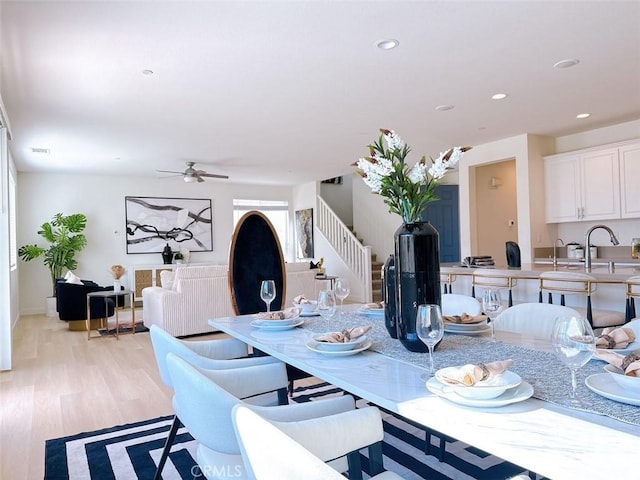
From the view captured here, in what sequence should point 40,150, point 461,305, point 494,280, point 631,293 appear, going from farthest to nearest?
point 40,150
point 494,280
point 631,293
point 461,305

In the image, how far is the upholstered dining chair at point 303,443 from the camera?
2.51 ft

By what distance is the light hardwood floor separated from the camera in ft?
8.52

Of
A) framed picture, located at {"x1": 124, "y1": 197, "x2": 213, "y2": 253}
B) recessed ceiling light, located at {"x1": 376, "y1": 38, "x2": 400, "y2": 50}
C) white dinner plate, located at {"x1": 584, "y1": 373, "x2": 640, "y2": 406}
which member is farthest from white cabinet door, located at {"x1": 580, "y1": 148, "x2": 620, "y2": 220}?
framed picture, located at {"x1": 124, "y1": 197, "x2": 213, "y2": 253}

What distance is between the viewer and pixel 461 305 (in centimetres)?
243

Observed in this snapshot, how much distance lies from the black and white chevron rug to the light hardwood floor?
0.43 ft

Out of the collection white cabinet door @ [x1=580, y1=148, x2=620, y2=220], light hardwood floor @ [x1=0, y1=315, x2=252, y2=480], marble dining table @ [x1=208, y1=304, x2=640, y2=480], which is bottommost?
light hardwood floor @ [x1=0, y1=315, x2=252, y2=480]

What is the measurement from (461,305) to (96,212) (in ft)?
27.2

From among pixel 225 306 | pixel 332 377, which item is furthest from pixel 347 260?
pixel 332 377

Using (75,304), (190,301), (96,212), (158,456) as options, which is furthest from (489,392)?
(96,212)

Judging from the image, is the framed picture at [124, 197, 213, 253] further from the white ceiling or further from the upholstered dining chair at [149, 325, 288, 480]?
the upholstered dining chair at [149, 325, 288, 480]

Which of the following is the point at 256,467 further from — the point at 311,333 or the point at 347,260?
the point at 347,260

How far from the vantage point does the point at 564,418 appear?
95cm

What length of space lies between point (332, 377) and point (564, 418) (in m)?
0.62

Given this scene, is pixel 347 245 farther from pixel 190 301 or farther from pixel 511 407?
pixel 511 407
